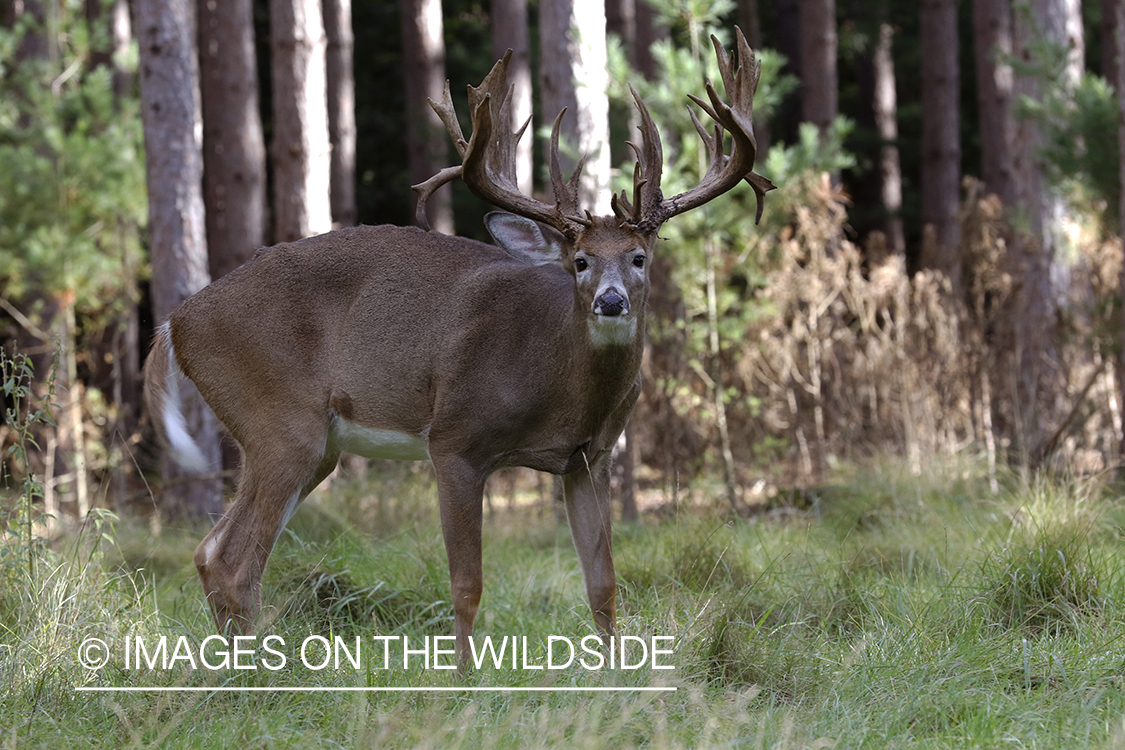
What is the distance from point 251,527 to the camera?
4.39 metres

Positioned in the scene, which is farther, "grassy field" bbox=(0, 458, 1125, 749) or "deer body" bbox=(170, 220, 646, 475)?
"deer body" bbox=(170, 220, 646, 475)

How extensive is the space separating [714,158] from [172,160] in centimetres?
480

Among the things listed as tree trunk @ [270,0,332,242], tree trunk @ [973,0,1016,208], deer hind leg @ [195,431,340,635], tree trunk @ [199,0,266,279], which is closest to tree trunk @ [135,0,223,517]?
tree trunk @ [270,0,332,242]

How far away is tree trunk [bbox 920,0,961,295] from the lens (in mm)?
16391

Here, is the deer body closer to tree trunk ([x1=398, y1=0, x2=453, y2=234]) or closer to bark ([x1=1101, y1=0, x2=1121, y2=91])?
tree trunk ([x1=398, y1=0, x2=453, y2=234])

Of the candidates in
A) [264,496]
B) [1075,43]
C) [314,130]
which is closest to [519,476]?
[314,130]

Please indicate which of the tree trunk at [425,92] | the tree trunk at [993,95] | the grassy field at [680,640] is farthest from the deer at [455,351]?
the tree trunk at [993,95]

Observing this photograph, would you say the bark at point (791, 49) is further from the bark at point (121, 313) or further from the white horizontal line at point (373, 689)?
the white horizontal line at point (373, 689)

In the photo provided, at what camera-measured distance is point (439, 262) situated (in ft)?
15.5

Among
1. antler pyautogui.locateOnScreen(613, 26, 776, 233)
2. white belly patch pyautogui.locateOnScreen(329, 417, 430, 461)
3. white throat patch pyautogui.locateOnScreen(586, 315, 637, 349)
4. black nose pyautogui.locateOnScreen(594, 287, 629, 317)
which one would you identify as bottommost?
white belly patch pyautogui.locateOnScreen(329, 417, 430, 461)

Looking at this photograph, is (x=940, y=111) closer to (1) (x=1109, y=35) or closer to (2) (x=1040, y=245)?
(1) (x=1109, y=35)

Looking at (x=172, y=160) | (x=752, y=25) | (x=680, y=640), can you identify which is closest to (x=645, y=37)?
(x=752, y=25)

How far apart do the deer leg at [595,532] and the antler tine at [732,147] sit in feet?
3.22

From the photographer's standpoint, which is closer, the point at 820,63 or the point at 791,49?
the point at 820,63
